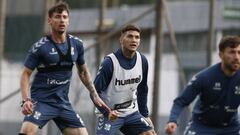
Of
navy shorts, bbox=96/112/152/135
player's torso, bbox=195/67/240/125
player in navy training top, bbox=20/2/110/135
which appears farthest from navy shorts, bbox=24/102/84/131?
player's torso, bbox=195/67/240/125

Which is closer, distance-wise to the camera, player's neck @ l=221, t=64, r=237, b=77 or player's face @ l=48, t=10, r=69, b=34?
player's neck @ l=221, t=64, r=237, b=77

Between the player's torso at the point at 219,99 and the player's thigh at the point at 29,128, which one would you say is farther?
the player's thigh at the point at 29,128

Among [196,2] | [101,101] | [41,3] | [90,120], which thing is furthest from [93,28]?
[101,101]

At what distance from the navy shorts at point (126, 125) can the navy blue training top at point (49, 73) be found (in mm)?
616

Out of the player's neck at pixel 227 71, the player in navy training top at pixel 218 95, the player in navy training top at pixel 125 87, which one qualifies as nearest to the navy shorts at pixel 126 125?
the player in navy training top at pixel 125 87

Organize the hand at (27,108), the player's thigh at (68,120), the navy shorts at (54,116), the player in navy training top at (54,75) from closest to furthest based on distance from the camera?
the hand at (27,108) < the player in navy training top at (54,75) < the navy shorts at (54,116) < the player's thigh at (68,120)

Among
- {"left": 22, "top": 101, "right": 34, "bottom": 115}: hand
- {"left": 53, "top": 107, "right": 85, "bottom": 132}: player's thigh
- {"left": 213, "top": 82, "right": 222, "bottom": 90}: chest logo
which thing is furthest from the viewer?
{"left": 53, "top": 107, "right": 85, "bottom": 132}: player's thigh

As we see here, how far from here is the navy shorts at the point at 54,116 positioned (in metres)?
12.2

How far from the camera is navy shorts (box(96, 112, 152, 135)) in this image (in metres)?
12.2

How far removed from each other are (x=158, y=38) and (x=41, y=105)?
15.0 feet

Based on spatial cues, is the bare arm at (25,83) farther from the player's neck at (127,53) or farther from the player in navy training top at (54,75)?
the player's neck at (127,53)

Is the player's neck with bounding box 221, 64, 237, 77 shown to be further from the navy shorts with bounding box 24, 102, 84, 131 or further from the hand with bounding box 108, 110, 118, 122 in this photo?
the navy shorts with bounding box 24, 102, 84, 131

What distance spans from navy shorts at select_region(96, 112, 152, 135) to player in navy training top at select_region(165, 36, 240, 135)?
0.75 m

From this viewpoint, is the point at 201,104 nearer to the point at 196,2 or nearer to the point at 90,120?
the point at 90,120
